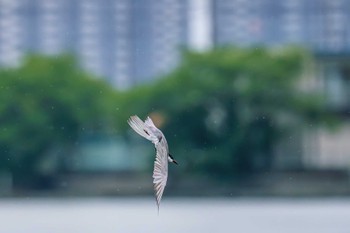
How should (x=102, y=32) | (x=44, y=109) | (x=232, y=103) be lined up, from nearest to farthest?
(x=44, y=109) → (x=232, y=103) → (x=102, y=32)

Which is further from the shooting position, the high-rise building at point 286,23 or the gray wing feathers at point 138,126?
the high-rise building at point 286,23

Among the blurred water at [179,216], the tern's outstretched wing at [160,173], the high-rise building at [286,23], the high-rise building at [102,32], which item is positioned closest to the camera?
the tern's outstretched wing at [160,173]

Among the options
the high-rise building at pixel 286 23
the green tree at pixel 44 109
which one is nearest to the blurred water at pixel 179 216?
the green tree at pixel 44 109

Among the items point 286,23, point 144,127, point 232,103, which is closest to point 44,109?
point 232,103

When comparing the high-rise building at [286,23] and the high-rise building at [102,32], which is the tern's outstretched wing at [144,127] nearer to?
the high-rise building at [102,32]

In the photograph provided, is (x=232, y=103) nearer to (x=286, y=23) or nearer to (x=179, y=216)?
(x=286, y=23)

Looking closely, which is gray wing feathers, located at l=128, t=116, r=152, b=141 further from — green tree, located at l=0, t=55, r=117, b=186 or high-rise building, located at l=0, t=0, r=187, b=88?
high-rise building, located at l=0, t=0, r=187, b=88

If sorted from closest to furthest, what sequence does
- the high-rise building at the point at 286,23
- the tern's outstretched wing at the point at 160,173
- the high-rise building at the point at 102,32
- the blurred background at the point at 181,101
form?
the tern's outstretched wing at the point at 160,173 < the blurred background at the point at 181,101 < the high-rise building at the point at 102,32 < the high-rise building at the point at 286,23
